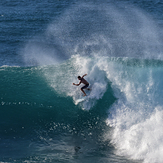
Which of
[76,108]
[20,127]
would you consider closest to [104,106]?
[76,108]

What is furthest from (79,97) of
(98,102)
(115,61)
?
(115,61)

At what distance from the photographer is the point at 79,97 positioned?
15.0 metres

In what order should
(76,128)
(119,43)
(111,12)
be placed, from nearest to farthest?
(76,128) → (119,43) → (111,12)

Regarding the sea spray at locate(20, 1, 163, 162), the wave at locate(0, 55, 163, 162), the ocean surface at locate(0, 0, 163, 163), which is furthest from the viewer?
the sea spray at locate(20, 1, 163, 162)

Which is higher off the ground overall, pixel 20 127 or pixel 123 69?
pixel 123 69

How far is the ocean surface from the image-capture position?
12.3m

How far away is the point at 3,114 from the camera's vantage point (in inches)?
562

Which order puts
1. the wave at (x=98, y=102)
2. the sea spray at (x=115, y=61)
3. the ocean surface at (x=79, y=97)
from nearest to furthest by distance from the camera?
the ocean surface at (x=79, y=97) < the wave at (x=98, y=102) < the sea spray at (x=115, y=61)

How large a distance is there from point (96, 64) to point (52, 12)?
1488 cm

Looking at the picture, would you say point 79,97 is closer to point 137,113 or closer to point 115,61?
point 137,113

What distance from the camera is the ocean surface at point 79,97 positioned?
12297 millimetres

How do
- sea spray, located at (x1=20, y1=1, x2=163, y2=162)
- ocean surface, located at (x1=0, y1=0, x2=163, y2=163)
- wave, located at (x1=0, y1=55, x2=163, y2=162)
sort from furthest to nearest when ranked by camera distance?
sea spray, located at (x1=20, y1=1, x2=163, y2=162), wave, located at (x1=0, y1=55, x2=163, y2=162), ocean surface, located at (x1=0, y1=0, x2=163, y2=163)

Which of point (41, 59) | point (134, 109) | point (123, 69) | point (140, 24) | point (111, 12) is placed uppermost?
point (111, 12)

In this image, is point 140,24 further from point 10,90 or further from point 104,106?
point 10,90
